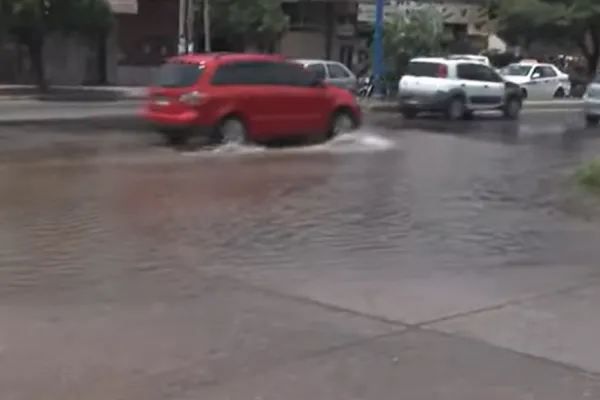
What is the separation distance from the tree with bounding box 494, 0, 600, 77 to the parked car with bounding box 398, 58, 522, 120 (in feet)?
56.6

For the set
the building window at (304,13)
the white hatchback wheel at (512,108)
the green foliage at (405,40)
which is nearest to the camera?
the white hatchback wheel at (512,108)

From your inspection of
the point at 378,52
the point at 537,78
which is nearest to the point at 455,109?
the point at 378,52

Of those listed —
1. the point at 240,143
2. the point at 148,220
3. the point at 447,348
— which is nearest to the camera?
the point at 447,348

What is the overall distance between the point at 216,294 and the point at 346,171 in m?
9.38

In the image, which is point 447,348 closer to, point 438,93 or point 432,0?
point 438,93

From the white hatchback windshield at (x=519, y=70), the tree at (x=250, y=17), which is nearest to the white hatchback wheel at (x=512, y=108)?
the white hatchback windshield at (x=519, y=70)

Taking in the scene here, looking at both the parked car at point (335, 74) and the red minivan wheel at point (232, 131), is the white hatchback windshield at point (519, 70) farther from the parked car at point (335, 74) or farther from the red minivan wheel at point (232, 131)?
the red minivan wheel at point (232, 131)

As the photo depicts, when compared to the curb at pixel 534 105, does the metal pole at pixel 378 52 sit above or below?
above

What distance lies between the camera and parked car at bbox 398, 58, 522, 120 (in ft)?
103

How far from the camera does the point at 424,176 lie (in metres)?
17.6

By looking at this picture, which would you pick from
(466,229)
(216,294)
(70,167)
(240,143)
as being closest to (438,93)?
(240,143)

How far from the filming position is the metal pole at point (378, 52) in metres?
36.5

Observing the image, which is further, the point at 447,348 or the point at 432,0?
the point at 432,0

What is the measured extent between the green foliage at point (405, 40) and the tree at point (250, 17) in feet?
17.5
